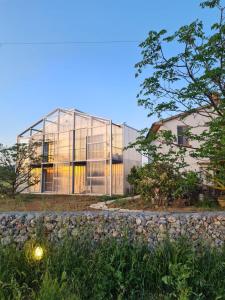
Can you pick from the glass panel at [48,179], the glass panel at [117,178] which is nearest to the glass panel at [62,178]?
the glass panel at [48,179]

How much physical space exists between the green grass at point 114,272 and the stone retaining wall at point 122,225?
4.92 ft

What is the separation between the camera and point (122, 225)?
5.99 meters

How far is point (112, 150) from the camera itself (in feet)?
61.9

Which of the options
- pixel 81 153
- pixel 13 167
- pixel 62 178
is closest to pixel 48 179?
pixel 62 178

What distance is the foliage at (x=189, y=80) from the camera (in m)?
6.21

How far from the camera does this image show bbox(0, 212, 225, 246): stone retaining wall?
5.62 m

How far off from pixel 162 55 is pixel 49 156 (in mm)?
15793

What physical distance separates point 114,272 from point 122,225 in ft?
9.05

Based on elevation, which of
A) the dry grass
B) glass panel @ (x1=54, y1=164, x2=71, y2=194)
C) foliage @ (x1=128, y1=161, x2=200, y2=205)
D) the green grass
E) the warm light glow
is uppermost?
glass panel @ (x1=54, y1=164, x2=71, y2=194)

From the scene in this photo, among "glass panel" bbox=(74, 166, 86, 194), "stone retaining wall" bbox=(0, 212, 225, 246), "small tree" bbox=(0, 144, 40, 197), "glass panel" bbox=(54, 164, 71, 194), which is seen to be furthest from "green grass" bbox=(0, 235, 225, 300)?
"glass panel" bbox=(54, 164, 71, 194)

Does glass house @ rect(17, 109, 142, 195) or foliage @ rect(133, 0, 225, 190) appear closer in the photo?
foliage @ rect(133, 0, 225, 190)

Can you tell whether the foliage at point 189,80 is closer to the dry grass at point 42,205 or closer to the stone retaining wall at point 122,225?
the stone retaining wall at point 122,225

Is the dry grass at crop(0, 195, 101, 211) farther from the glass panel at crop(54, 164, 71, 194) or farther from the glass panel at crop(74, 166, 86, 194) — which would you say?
the glass panel at crop(54, 164, 71, 194)

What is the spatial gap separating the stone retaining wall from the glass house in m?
11.4
